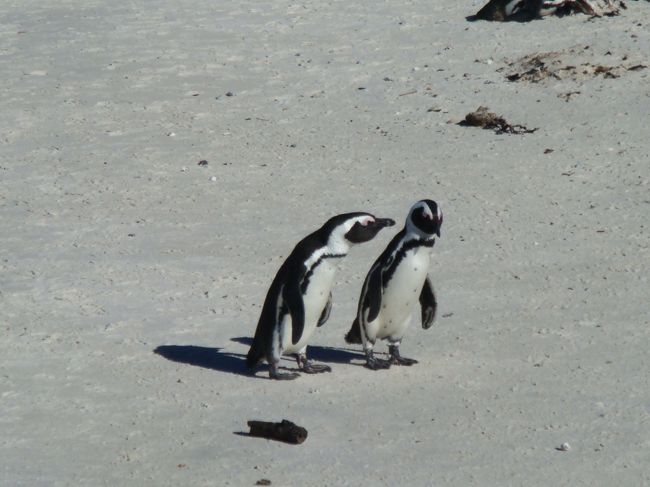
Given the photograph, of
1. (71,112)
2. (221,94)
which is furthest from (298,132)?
(71,112)

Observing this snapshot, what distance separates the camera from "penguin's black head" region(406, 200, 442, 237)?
5871 millimetres

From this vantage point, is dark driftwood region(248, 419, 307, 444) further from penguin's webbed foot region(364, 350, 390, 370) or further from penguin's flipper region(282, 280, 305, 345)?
penguin's webbed foot region(364, 350, 390, 370)

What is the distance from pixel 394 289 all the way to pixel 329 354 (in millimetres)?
522

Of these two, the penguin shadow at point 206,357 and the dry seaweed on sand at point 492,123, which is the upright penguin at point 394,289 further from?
the dry seaweed on sand at point 492,123

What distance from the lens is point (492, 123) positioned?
972cm

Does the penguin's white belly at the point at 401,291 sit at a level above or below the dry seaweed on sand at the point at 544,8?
below

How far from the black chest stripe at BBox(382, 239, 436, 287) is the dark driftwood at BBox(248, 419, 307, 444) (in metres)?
1.13

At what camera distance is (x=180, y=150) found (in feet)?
31.9

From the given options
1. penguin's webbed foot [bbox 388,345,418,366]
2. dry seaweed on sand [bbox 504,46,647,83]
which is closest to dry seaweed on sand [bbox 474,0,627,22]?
dry seaweed on sand [bbox 504,46,647,83]

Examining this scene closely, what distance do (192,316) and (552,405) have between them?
209 centimetres

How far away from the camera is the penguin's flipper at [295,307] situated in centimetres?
575

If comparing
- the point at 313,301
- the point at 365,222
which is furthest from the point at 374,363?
the point at 365,222

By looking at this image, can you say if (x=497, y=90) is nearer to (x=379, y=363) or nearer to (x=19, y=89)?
(x=19, y=89)

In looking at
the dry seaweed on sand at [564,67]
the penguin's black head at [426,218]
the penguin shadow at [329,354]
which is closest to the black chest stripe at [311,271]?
the penguin's black head at [426,218]
